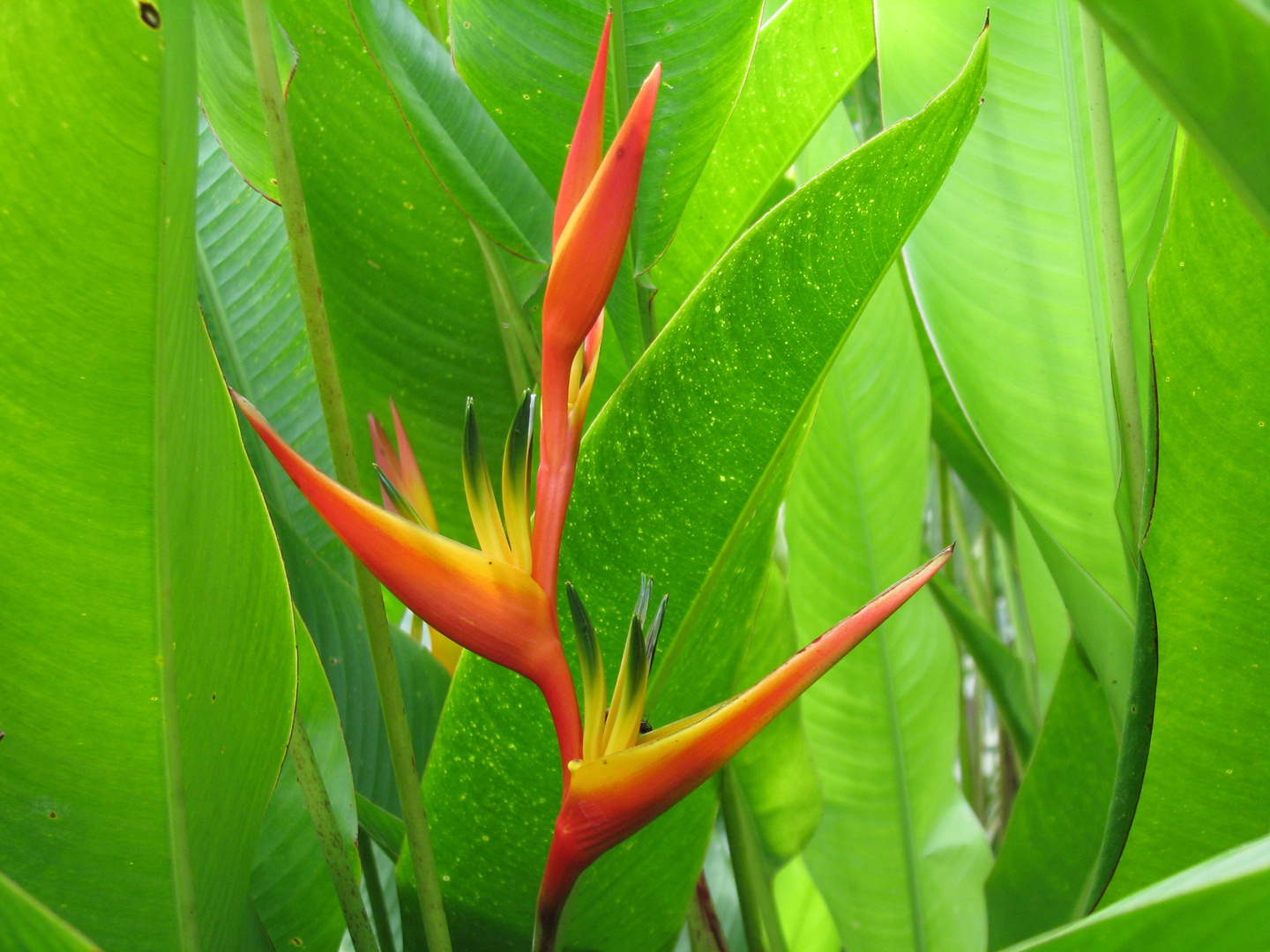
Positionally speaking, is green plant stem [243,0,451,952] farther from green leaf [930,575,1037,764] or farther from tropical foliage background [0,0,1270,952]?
green leaf [930,575,1037,764]

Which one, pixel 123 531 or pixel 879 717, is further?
pixel 879 717

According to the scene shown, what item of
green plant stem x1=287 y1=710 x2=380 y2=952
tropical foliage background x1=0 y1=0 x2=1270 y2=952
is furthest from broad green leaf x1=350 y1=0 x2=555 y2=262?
green plant stem x1=287 y1=710 x2=380 y2=952

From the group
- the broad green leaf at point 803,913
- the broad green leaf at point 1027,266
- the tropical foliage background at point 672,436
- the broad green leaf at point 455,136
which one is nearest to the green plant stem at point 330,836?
the tropical foliage background at point 672,436

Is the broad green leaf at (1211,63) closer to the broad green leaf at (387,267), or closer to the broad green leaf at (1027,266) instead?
the broad green leaf at (1027,266)

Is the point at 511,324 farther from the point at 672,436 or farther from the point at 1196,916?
the point at 1196,916

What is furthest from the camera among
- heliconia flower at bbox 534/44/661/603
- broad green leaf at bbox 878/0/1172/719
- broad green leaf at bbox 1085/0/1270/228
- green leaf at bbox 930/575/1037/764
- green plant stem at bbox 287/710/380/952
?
green leaf at bbox 930/575/1037/764

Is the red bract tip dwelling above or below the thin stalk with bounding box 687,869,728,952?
above

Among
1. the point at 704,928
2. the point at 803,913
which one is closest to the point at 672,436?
the point at 704,928
